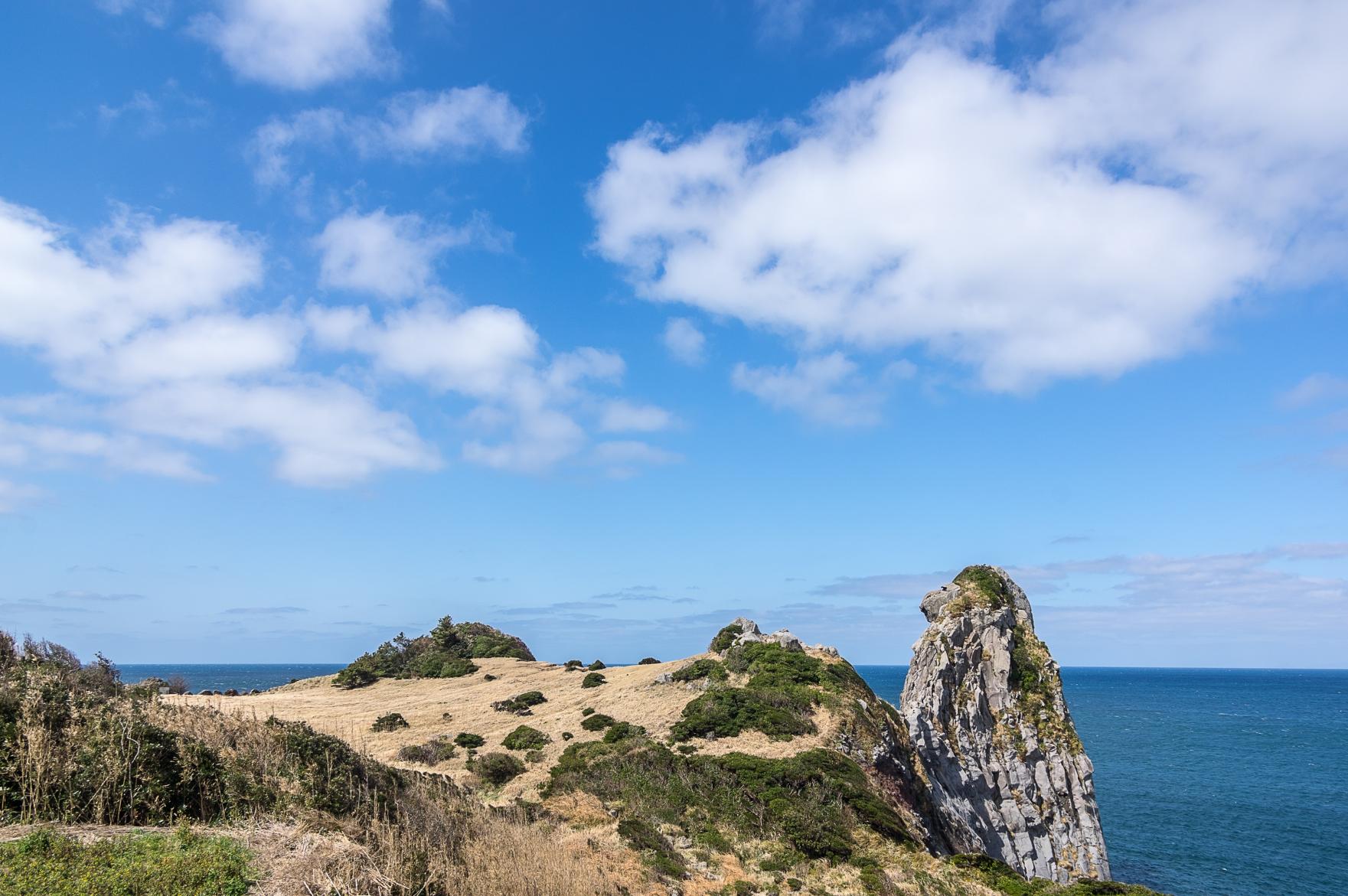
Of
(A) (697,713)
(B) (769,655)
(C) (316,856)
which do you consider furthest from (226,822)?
(B) (769,655)

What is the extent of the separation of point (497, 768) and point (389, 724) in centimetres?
1160

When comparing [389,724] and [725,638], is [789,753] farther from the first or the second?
[389,724]

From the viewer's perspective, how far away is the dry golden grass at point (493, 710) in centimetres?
3331

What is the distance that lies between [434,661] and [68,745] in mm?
54835

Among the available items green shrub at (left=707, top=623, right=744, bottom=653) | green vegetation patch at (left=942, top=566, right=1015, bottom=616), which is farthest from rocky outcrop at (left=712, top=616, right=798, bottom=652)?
green vegetation patch at (left=942, top=566, right=1015, bottom=616)

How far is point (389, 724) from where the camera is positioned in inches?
1590

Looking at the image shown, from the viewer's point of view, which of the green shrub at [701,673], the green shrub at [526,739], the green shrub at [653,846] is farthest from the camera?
the green shrub at [701,673]

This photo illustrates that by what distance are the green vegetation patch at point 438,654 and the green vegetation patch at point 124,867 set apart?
52.8m

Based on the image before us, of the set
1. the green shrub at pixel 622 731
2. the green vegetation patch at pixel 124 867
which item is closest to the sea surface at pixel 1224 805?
the green shrub at pixel 622 731

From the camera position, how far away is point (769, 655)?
43.6 meters

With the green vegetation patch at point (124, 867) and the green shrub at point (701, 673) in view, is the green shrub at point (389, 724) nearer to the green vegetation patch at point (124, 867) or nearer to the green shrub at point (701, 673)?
the green shrub at point (701, 673)

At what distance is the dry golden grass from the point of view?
109ft

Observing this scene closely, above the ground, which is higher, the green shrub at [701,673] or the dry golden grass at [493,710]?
the green shrub at [701,673]

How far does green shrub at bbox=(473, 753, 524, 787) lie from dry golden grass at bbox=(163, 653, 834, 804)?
1.54 ft
